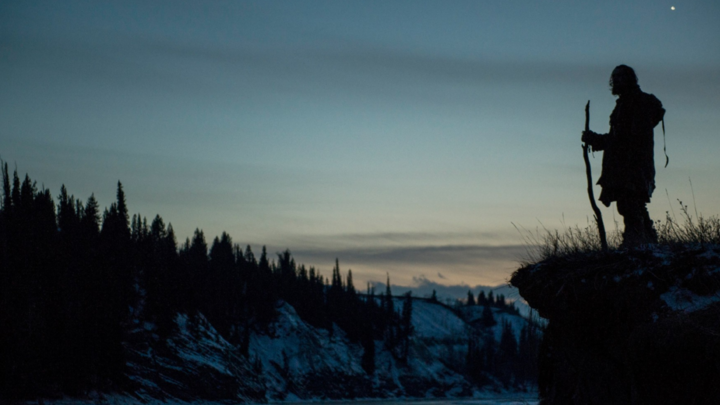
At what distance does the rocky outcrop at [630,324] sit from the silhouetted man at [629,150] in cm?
203

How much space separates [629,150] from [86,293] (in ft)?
270

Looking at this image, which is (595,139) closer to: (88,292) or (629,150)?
(629,150)

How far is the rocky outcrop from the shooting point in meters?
8.56

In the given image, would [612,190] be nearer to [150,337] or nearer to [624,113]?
[624,113]

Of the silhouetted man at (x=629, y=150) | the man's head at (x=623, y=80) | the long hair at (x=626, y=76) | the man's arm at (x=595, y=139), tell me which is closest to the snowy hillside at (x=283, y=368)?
the man's arm at (x=595, y=139)

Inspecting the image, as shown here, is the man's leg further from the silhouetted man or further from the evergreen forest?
the evergreen forest

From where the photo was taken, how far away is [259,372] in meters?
122

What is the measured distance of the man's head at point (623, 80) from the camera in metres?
12.5

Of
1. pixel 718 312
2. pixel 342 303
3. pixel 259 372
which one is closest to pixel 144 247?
pixel 259 372

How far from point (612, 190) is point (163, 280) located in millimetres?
94552

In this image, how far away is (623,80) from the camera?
1250 cm

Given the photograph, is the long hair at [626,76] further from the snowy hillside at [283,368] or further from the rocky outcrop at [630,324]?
the snowy hillside at [283,368]

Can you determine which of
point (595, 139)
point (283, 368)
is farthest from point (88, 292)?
point (595, 139)

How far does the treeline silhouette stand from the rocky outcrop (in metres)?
64.0
